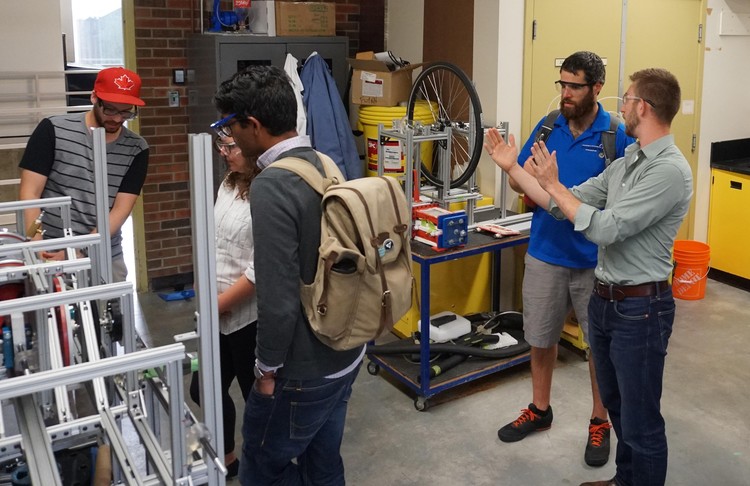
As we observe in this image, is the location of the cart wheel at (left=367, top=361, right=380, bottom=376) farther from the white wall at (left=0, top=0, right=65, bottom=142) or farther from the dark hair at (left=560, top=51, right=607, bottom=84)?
the white wall at (left=0, top=0, right=65, bottom=142)

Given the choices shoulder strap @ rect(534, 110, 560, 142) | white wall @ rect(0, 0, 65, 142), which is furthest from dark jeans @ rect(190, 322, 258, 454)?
white wall @ rect(0, 0, 65, 142)

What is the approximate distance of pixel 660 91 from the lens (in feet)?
8.13

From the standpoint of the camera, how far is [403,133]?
380 centimetres

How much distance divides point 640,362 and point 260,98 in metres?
1.51

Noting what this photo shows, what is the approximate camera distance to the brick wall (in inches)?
199

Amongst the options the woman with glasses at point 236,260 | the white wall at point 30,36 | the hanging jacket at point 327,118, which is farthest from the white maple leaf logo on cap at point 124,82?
the white wall at point 30,36

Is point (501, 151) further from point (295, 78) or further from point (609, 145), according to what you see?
point (295, 78)

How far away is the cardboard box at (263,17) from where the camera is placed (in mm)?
4961

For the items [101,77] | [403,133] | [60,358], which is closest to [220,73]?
[403,133]

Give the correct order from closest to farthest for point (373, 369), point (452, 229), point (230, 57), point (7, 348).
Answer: point (7, 348) → point (452, 229) → point (373, 369) → point (230, 57)

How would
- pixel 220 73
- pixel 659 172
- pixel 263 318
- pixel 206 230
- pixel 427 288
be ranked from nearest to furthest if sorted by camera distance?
pixel 206 230, pixel 263 318, pixel 659 172, pixel 427 288, pixel 220 73

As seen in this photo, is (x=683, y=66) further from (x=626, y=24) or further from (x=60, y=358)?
(x=60, y=358)

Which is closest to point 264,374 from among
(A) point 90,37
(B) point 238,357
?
(B) point 238,357

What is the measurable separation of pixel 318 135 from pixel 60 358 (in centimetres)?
314
